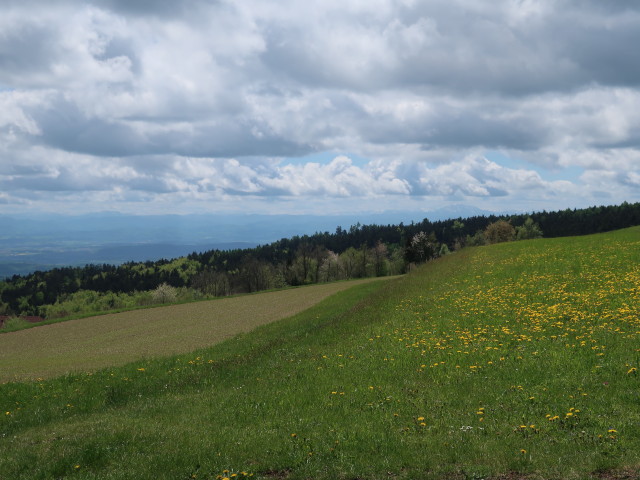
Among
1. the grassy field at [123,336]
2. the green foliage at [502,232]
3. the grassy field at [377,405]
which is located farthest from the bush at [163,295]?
the grassy field at [377,405]

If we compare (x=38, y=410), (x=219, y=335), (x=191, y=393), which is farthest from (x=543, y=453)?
(x=219, y=335)

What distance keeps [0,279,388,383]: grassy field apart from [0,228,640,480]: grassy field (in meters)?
5.05

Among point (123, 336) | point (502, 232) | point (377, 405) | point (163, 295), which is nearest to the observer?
point (377, 405)

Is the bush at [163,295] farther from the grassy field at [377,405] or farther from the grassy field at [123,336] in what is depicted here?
the grassy field at [377,405]

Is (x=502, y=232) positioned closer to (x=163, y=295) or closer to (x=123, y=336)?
(x=163, y=295)

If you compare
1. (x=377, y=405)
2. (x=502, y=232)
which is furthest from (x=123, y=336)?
(x=502, y=232)

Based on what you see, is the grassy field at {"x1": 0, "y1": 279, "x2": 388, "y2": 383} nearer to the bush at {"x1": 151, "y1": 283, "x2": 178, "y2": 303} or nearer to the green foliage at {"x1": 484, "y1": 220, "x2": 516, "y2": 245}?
the bush at {"x1": 151, "y1": 283, "x2": 178, "y2": 303}

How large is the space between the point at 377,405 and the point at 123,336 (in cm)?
3092

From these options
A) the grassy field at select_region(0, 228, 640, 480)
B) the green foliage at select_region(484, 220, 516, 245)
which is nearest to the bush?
the green foliage at select_region(484, 220, 516, 245)

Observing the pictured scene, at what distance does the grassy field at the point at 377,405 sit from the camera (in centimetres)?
993

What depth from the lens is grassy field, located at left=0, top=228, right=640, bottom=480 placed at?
32.6 ft

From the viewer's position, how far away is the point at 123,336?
39.2m

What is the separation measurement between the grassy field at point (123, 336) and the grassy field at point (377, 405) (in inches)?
199

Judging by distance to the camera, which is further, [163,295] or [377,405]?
[163,295]
